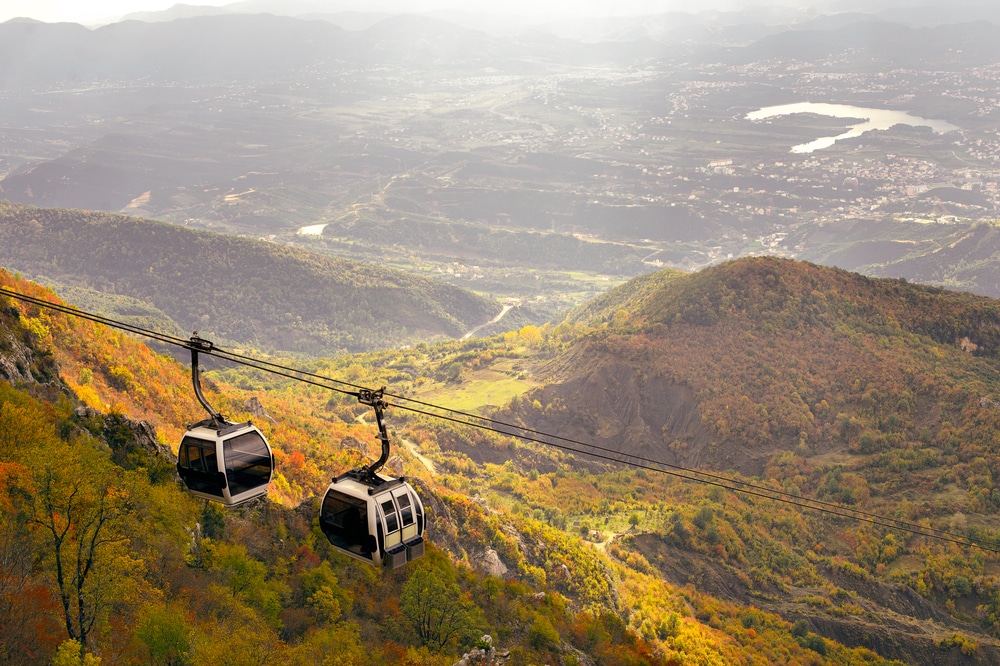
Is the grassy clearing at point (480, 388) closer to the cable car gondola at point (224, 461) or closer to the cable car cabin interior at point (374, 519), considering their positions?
the cable car gondola at point (224, 461)

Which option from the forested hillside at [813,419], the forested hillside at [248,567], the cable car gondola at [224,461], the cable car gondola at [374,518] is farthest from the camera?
the forested hillside at [813,419]

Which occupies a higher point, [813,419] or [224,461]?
[224,461]

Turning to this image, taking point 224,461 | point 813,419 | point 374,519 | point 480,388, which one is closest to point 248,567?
point 224,461

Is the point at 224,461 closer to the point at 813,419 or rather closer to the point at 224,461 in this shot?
the point at 224,461

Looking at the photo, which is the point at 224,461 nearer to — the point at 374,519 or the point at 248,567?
the point at 374,519

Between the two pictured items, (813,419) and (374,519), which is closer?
(374,519)

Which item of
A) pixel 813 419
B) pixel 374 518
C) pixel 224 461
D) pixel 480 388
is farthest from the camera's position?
pixel 480 388

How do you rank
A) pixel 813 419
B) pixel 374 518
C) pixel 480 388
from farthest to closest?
pixel 480 388
pixel 813 419
pixel 374 518

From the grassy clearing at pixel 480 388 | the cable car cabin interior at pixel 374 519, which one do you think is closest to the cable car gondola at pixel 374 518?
the cable car cabin interior at pixel 374 519

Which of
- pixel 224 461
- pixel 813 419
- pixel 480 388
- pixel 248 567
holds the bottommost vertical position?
pixel 480 388
